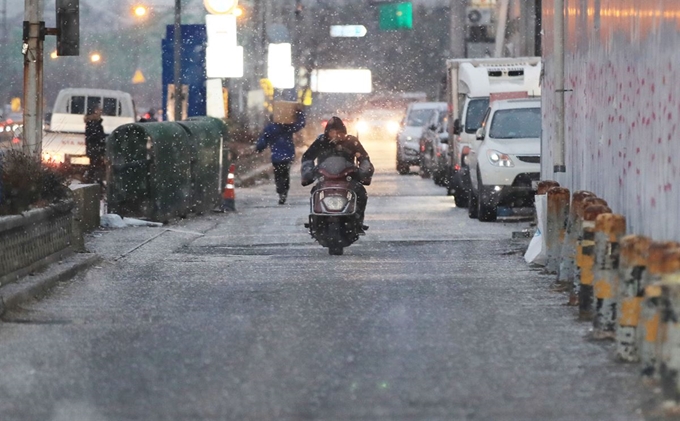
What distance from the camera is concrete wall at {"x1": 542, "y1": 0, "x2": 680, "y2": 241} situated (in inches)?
429

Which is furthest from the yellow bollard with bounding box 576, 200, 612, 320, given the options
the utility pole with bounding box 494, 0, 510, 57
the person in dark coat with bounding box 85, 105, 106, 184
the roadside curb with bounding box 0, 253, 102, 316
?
the utility pole with bounding box 494, 0, 510, 57

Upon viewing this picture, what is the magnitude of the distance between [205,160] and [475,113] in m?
5.78

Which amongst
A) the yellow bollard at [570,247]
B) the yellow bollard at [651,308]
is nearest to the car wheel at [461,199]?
the yellow bollard at [570,247]

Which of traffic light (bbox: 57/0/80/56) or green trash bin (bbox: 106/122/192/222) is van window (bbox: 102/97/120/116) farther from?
traffic light (bbox: 57/0/80/56)

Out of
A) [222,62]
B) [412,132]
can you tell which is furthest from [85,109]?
[412,132]

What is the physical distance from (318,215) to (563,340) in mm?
7044

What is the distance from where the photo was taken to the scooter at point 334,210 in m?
17.3

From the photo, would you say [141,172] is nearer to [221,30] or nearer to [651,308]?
[651,308]

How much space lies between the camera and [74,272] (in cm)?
1504

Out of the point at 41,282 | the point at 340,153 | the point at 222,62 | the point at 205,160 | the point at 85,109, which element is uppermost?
the point at 222,62

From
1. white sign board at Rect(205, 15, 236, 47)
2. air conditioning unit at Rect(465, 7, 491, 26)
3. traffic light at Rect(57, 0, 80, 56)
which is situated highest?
air conditioning unit at Rect(465, 7, 491, 26)

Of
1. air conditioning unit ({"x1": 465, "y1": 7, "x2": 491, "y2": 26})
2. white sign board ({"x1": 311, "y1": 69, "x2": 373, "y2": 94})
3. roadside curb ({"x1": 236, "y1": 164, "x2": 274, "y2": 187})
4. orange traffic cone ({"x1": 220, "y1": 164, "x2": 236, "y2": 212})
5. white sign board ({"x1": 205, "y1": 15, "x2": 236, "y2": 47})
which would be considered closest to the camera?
orange traffic cone ({"x1": 220, "y1": 164, "x2": 236, "y2": 212})

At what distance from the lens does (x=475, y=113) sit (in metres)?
29.6

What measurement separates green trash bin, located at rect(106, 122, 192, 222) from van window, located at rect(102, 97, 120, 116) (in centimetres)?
1286
